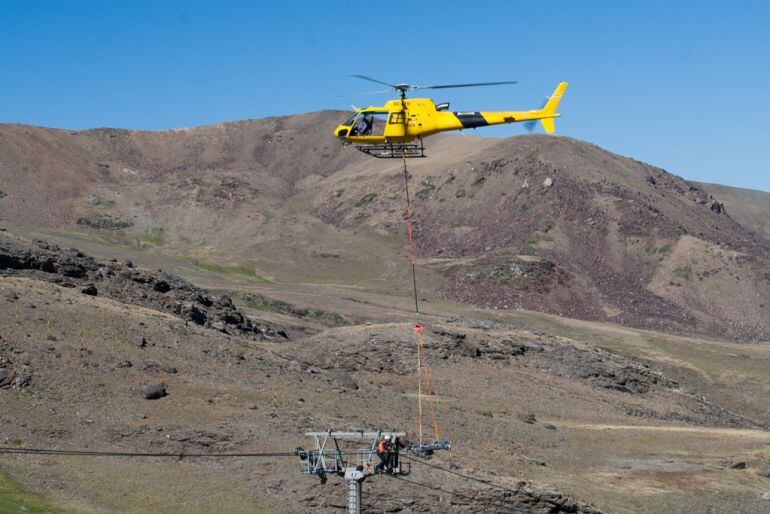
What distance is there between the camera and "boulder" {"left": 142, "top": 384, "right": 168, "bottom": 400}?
150 feet

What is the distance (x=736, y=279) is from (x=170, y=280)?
79.8 m

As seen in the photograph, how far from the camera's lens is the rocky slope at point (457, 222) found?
12244 centimetres

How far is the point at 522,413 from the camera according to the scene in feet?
192

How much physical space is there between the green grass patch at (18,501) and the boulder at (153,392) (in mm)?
10228

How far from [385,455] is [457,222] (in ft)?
383

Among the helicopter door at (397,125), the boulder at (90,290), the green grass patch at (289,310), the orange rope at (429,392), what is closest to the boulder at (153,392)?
the orange rope at (429,392)

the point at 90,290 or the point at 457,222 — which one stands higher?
the point at 457,222

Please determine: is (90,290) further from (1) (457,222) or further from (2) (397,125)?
(1) (457,222)

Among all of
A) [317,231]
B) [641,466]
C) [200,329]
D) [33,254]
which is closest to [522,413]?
[641,466]

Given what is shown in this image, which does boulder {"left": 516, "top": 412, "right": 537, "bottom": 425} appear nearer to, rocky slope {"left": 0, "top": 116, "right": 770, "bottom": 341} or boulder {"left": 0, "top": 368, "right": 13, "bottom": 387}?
boulder {"left": 0, "top": 368, "right": 13, "bottom": 387}

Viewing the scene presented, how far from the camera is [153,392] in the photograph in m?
45.7

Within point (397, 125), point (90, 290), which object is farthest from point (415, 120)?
point (90, 290)

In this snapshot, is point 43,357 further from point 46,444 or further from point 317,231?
point 317,231

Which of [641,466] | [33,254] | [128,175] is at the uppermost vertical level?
[128,175]
